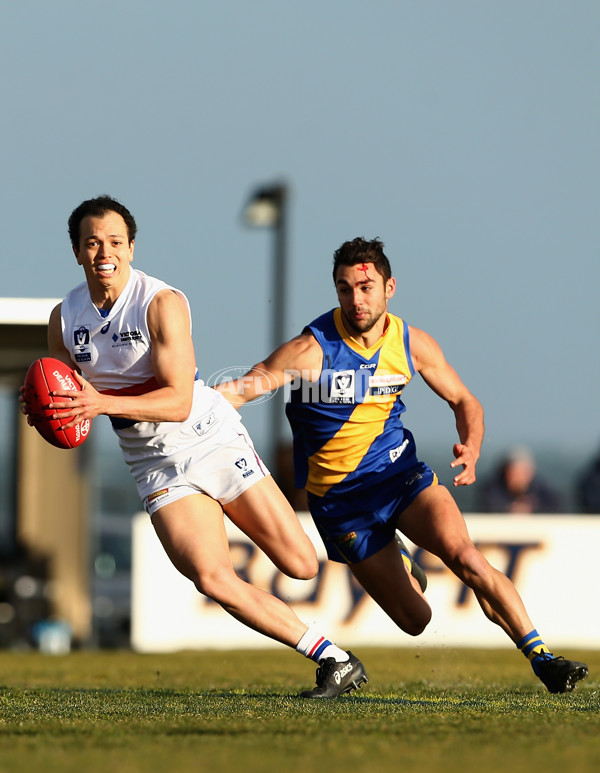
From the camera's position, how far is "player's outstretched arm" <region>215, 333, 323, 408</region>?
22.2ft

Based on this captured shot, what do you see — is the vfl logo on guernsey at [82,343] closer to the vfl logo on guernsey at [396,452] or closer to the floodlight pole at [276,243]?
the vfl logo on guernsey at [396,452]

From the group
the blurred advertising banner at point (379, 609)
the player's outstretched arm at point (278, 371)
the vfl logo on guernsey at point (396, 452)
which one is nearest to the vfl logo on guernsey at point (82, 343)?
the player's outstretched arm at point (278, 371)

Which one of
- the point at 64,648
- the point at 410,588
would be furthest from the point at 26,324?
the point at 410,588

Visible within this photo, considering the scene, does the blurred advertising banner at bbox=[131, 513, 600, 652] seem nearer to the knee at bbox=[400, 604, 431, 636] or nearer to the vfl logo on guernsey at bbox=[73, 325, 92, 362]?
the knee at bbox=[400, 604, 431, 636]

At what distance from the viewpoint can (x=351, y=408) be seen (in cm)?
709

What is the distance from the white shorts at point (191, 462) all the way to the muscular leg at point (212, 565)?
0.08 metres

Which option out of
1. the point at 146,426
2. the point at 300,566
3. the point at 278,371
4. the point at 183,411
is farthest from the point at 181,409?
the point at 300,566

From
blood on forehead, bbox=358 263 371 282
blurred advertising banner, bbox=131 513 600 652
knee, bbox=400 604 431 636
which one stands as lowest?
blurred advertising banner, bbox=131 513 600 652

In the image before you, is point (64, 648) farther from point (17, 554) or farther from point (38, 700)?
point (38, 700)

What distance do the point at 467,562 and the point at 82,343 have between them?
230 centimetres

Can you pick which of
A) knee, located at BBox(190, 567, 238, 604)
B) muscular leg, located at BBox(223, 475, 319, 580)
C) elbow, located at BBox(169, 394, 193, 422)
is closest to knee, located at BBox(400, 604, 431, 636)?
muscular leg, located at BBox(223, 475, 319, 580)

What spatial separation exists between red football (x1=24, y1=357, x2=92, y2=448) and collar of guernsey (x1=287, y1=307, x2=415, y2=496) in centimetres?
152

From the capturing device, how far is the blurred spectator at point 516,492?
14.0 meters

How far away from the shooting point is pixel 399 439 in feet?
23.7
